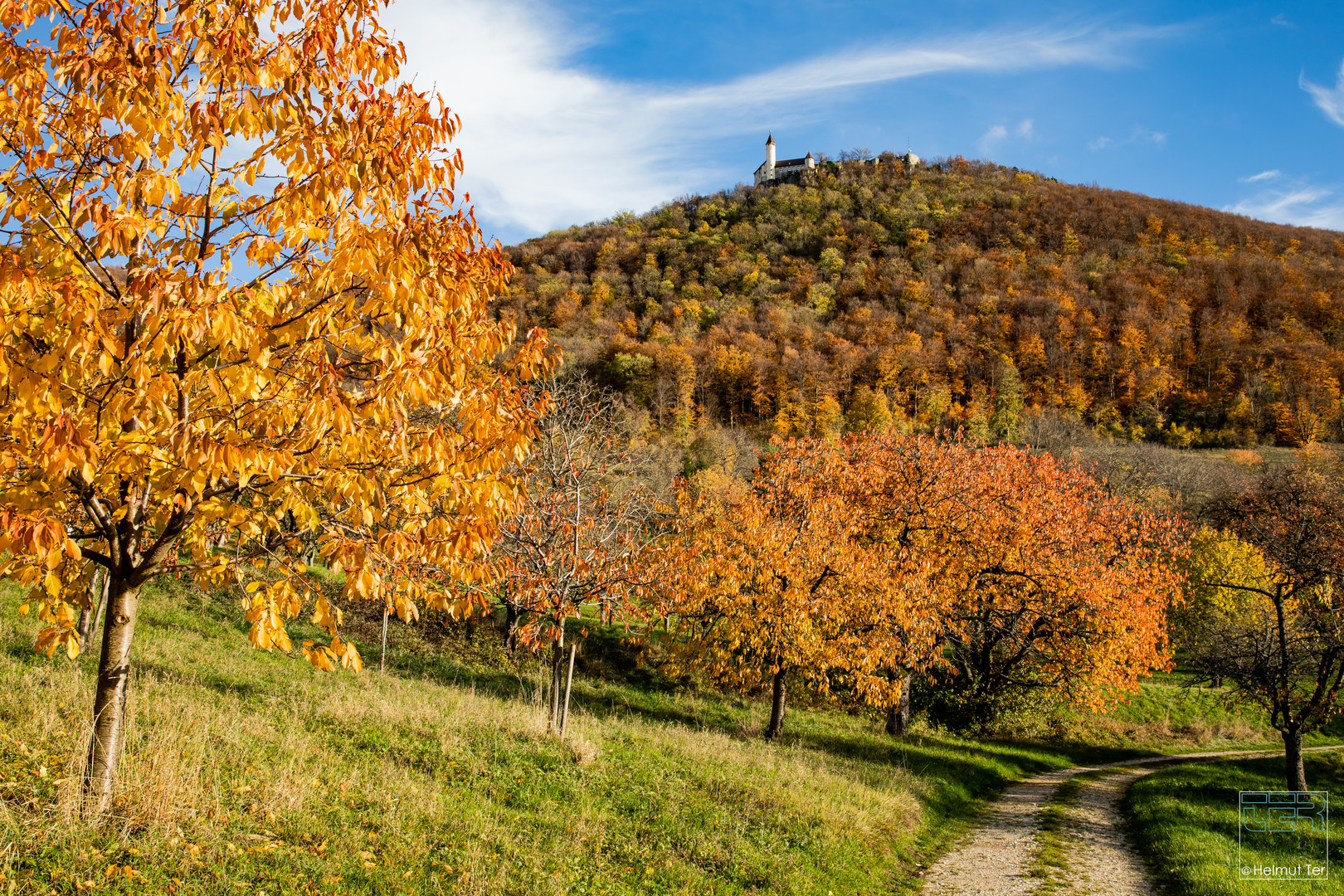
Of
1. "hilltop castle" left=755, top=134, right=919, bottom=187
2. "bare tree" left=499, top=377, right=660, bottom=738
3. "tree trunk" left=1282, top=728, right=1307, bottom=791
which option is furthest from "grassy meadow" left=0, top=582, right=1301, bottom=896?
Result: "hilltop castle" left=755, top=134, right=919, bottom=187

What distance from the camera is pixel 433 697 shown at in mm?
11828

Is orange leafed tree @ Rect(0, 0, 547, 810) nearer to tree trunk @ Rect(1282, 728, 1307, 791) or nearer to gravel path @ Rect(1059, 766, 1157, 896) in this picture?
gravel path @ Rect(1059, 766, 1157, 896)

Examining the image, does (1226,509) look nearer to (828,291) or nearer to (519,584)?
(519,584)

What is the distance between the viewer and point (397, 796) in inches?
267

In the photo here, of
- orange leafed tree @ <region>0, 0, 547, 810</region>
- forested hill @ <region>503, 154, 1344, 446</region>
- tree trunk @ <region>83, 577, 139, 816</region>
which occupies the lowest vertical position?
tree trunk @ <region>83, 577, 139, 816</region>

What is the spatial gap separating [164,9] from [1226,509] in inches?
2202

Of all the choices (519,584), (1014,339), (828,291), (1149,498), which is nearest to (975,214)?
(828,291)

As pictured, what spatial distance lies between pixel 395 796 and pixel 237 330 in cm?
540

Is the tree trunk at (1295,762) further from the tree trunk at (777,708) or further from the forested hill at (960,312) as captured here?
the forested hill at (960,312)

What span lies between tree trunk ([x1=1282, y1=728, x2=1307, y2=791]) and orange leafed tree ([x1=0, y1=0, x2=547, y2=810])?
1817 cm

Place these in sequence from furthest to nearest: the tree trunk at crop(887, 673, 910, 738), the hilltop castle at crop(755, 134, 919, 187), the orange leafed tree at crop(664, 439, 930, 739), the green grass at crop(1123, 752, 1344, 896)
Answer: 1. the hilltop castle at crop(755, 134, 919, 187)
2. the tree trunk at crop(887, 673, 910, 738)
3. the orange leafed tree at crop(664, 439, 930, 739)
4. the green grass at crop(1123, 752, 1344, 896)

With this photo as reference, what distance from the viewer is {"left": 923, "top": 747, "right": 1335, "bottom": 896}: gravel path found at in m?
9.50

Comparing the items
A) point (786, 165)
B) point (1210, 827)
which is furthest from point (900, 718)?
point (786, 165)

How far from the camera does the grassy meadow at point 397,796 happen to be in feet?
16.1
